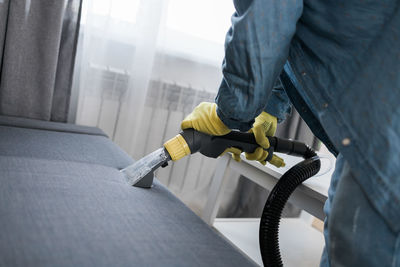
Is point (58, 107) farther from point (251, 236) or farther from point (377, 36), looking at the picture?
point (377, 36)

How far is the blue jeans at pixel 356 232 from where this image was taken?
50 cm

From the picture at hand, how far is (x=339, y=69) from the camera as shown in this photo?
1.87 feet

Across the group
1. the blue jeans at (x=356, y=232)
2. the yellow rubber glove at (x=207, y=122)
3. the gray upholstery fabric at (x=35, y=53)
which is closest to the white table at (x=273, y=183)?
the yellow rubber glove at (x=207, y=122)

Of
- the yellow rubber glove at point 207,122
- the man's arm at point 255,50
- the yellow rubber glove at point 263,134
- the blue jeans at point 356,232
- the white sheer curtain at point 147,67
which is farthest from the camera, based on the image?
the white sheer curtain at point 147,67

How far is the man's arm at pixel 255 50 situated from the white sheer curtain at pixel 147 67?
1.00 metres

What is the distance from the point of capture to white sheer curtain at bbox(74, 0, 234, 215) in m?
1.53

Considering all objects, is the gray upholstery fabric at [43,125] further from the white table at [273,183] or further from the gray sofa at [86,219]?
the white table at [273,183]

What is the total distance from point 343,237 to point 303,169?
1.46ft

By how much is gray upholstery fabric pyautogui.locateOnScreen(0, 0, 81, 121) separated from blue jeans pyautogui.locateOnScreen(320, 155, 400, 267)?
1.21 meters

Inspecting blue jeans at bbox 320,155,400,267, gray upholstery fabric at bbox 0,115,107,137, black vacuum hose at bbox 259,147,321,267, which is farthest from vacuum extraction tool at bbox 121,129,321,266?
gray upholstery fabric at bbox 0,115,107,137

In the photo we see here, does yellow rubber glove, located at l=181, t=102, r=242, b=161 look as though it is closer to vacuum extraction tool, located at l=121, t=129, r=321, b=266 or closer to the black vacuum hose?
vacuum extraction tool, located at l=121, t=129, r=321, b=266

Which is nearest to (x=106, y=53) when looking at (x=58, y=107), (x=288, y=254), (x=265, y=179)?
(x=58, y=107)

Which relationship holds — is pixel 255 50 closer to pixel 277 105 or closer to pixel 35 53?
pixel 277 105

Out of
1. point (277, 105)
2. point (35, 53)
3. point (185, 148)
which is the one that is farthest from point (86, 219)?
point (35, 53)
